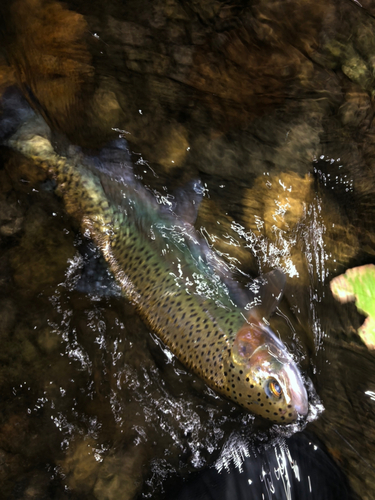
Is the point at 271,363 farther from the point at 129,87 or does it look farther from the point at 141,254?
the point at 129,87

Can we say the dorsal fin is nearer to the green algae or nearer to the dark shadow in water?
the green algae

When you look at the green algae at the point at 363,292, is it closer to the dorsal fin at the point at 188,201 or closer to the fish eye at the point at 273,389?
the fish eye at the point at 273,389

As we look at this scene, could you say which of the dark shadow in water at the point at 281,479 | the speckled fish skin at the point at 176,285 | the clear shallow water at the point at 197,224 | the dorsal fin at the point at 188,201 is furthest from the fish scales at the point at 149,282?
the dark shadow in water at the point at 281,479

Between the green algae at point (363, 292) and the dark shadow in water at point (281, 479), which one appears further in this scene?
the dark shadow in water at point (281, 479)

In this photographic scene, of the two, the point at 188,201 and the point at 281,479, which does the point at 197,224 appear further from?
the point at 281,479

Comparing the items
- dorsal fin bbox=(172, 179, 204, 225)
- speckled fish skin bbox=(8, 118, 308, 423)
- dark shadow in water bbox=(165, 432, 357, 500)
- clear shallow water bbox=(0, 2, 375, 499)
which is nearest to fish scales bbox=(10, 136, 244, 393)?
speckled fish skin bbox=(8, 118, 308, 423)

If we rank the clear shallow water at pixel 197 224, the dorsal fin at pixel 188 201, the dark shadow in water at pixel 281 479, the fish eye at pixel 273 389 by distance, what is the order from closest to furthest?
the clear shallow water at pixel 197 224 → the fish eye at pixel 273 389 → the dark shadow in water at pixel 281 479 → the dorsal fin at pixel 188 201
